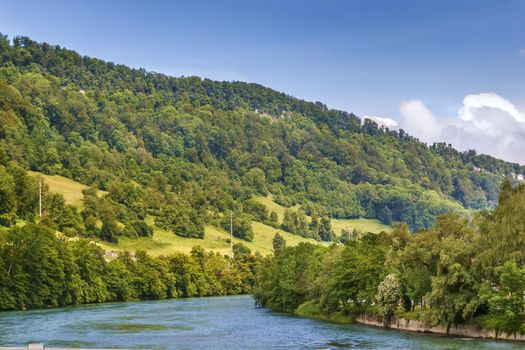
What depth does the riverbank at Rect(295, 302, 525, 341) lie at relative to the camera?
82812mm

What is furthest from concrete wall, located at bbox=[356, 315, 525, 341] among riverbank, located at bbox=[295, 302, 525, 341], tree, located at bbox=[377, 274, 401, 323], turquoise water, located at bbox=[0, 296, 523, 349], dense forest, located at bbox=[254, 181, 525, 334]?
turquoise water, located at bbox=[0, 296, 523, 349]

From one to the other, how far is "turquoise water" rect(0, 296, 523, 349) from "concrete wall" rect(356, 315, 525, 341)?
2.65m

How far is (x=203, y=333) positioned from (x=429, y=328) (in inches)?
986

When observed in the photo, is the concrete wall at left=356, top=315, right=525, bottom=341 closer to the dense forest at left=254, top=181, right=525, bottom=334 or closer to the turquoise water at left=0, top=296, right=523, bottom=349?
the dense forest at left=254, top=181, right=525, bottom=334

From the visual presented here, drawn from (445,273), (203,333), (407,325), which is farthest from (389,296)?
(203,333)

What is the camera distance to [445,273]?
89.5 m

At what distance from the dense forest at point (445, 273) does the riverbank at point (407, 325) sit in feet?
2.18

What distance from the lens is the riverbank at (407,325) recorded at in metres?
82.8

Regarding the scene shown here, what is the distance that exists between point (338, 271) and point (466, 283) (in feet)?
110

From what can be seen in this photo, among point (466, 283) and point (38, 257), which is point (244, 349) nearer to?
point (466, 283)

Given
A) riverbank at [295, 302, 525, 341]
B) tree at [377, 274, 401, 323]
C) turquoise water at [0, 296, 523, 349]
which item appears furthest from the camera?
tree at [377, 274, 401, 323]

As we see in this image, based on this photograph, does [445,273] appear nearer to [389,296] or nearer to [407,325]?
[407,325]

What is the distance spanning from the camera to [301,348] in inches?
3083

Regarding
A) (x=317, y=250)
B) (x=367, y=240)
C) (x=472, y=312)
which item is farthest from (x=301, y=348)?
(x=317, y=250)
